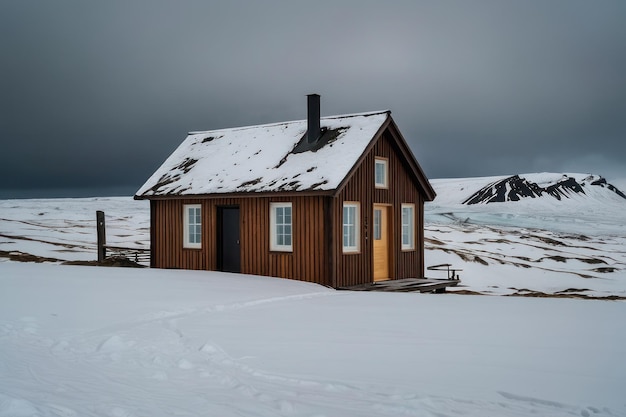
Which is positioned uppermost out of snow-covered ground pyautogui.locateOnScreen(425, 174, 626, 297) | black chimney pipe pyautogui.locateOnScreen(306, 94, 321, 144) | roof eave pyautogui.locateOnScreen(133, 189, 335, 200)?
black chimney pipe pyautogui.locateOnScreen(306, 94, 321, 144)

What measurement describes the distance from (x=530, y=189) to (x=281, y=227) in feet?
332

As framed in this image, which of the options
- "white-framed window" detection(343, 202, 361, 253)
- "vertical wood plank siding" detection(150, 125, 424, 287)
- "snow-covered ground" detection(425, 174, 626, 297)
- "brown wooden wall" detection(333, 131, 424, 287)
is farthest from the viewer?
"snow-covered ground" detection(425, 174, 626, 297)

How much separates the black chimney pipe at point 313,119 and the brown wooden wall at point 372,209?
201 cm

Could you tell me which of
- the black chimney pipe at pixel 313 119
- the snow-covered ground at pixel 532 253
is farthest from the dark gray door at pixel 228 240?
the snow-covered ground at pixel 532 253

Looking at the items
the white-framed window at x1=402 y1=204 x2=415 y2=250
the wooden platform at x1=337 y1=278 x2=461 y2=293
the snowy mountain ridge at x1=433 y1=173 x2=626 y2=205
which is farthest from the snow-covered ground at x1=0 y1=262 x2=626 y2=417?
the snowy mountain ridge at x1=433 y1=173 x2=626 y2=205

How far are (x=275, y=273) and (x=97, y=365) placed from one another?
11425mm

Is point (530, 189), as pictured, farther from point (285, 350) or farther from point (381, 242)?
point (285, 350)

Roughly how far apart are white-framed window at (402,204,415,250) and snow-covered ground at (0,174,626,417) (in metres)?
5.17

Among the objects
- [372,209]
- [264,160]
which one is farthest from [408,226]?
[264,160]

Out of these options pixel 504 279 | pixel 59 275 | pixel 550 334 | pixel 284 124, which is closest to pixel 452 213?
pixel 504 279

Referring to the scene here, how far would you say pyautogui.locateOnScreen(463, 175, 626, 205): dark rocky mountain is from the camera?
359 feet

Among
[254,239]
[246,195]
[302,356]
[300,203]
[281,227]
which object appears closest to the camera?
[302,356]

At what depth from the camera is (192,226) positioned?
71.0 ft

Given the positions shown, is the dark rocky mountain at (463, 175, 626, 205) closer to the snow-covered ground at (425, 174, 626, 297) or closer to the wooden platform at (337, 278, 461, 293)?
the snow-covered ground at (425, 174, 626, 297)
